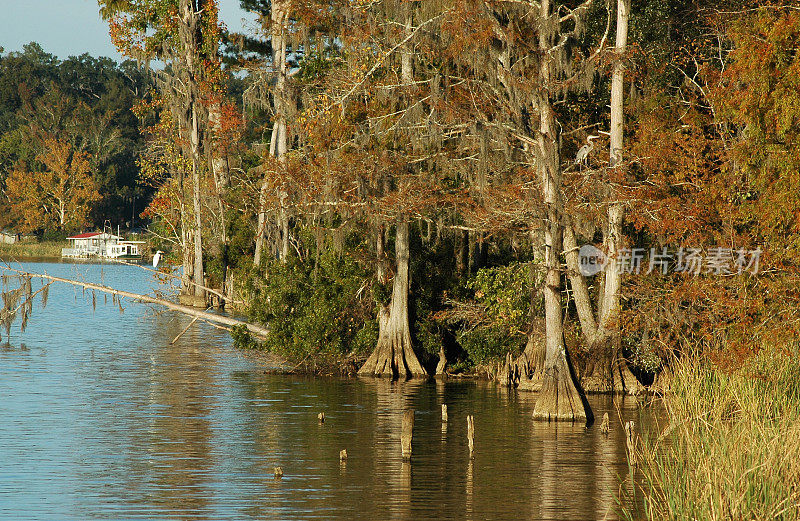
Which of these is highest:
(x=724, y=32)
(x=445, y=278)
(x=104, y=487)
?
Answer: (x=724, y=32)

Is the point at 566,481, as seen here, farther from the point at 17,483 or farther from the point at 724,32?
the point at 724,32

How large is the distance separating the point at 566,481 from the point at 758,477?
16.3 ft

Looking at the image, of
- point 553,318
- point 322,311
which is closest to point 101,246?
point 322,311

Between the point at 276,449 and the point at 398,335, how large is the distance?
8.73 m

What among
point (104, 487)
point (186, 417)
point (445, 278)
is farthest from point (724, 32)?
→ point (104, 487)

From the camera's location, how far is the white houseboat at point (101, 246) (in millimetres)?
86688

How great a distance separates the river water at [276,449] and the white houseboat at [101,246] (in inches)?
2310

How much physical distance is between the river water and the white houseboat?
58685 millimetres

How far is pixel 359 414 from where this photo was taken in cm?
2095

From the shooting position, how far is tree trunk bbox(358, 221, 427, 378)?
25.7 m

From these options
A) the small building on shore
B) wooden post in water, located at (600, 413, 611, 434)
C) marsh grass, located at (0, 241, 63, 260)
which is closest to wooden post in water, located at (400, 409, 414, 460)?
wooden post in water, located at (600, 413, 611, 434)

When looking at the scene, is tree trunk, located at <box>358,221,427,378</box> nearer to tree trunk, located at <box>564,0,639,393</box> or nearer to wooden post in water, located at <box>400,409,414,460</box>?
tree trunk, located at <box>564,0,639,393</box>

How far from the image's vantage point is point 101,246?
8619 cm

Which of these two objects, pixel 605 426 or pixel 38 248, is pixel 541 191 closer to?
pixel 605 426
